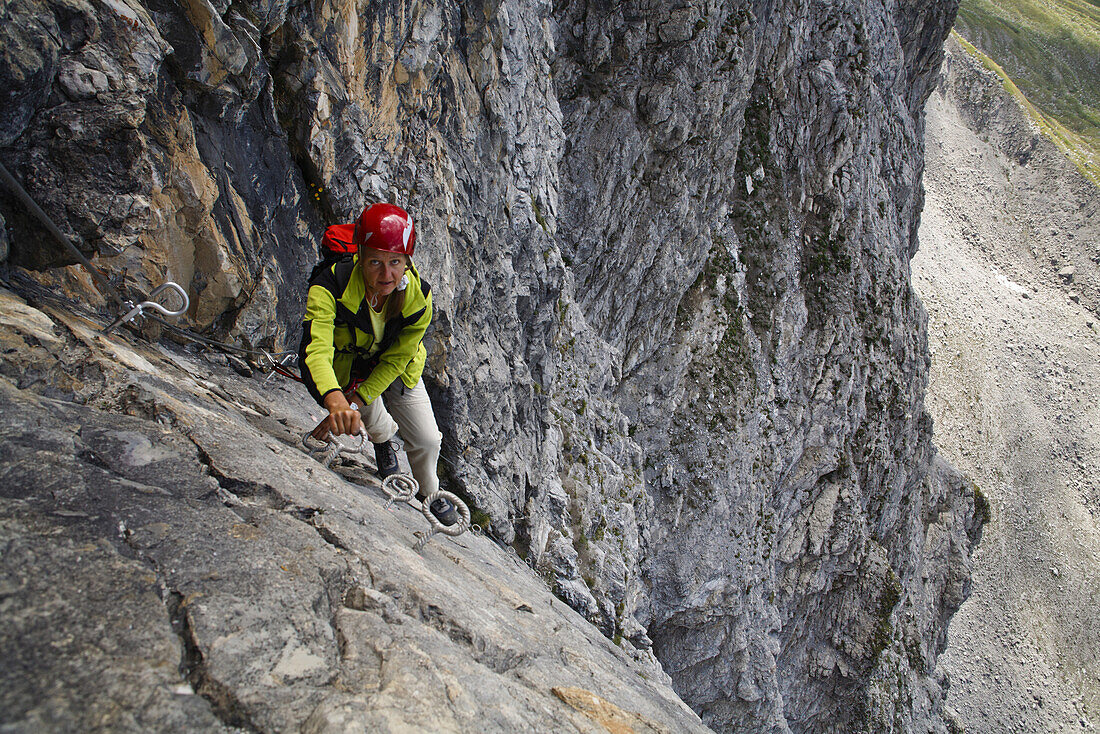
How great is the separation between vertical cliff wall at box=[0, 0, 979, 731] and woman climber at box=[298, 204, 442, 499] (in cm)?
307

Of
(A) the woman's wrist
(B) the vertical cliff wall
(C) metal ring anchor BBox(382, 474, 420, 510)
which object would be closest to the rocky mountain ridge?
(B) the vertical cliff wall

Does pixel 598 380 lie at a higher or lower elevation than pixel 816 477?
higher

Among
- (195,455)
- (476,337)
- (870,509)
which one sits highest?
(195,455)

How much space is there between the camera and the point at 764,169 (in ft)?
98.0

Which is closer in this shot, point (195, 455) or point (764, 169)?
point (195, 455)

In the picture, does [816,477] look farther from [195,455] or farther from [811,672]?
[195,455]

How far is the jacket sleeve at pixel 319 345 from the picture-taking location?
559cm

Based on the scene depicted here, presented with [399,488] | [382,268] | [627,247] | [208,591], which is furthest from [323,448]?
[627,247]

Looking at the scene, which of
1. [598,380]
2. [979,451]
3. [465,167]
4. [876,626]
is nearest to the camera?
[465,167]

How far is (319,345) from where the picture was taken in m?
5.73

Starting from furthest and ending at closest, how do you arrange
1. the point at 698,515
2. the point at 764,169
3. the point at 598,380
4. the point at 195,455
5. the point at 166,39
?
the point at 764,169 → the point at 698,515 → the point at 598,380 → the point at 166,39 → the point at 195,455

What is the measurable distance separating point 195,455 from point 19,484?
1.43 metres

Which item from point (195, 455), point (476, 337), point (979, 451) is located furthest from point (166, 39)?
point (979, 451)

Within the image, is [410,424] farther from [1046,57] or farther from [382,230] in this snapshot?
[1046,57]
